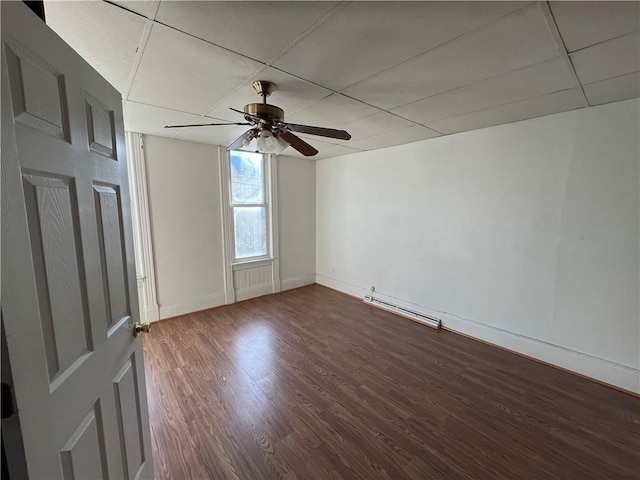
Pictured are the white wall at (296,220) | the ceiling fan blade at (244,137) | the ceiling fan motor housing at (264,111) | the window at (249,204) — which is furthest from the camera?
the white wall at (296,220)

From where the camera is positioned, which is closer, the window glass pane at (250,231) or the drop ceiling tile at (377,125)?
the drop ceiling tile at (377,125)

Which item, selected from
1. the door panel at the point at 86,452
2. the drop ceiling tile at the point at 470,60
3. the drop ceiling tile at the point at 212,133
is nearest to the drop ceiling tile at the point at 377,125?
the drop ceiling tile at the point at 470,60

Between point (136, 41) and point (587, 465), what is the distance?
3.50 m

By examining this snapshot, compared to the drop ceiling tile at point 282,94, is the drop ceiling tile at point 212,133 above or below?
above

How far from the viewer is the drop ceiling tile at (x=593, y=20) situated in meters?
1.19

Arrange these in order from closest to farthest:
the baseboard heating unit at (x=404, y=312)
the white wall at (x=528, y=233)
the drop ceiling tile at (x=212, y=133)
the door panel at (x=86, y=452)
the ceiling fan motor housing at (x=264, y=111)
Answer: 1. the door panel at (x=86, y=452)
2. the ceiling fan motor housing at (x=264, y=111)
3. the white wall at (x=528, y=233)
4. the drop ceiling tile at (x=212, y=133)
5. the baseboard heating unit at (x=404, y=312)

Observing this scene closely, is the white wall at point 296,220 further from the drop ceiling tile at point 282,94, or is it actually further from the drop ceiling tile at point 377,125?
the drop ceiling tile at point 282,94

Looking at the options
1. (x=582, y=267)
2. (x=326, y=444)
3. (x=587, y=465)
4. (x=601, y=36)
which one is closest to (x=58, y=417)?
(x=326, y=444)

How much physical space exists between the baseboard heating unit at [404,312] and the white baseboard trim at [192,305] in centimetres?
225

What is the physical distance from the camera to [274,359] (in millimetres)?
2703

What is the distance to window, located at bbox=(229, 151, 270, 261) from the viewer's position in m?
4.18

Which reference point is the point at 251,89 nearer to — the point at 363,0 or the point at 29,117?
the point at 363,0

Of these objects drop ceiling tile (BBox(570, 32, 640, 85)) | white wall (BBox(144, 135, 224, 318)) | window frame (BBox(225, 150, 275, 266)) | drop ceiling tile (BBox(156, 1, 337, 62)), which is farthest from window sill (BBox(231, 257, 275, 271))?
drop ceiling tile (BBox(570, 32, 640, 85))

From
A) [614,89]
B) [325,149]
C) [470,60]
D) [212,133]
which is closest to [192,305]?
[212,133]
